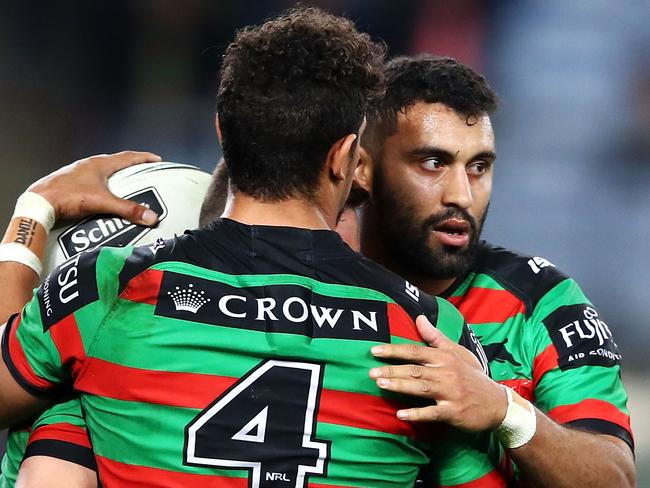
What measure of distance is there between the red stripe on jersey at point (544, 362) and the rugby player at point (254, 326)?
0.47 metres

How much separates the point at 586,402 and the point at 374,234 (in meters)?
0.74

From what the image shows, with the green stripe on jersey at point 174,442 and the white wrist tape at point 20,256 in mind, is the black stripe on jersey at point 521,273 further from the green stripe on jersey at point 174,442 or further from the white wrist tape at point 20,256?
the white wrist tape at point 20,256

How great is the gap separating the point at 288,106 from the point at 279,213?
0.64 feet

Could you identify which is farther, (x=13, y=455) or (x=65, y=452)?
(x=13, y=455)

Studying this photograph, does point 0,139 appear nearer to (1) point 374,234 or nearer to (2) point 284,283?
(1) point 374,234

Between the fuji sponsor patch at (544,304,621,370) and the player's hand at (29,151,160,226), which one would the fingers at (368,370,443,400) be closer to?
the fuji sponsor patch at (544,304,621,370)

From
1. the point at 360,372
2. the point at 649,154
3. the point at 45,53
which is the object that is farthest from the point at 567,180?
the point at 360,372

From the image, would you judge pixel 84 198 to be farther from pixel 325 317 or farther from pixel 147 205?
pixel 325 317

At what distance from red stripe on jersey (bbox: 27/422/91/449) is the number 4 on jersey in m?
0.30

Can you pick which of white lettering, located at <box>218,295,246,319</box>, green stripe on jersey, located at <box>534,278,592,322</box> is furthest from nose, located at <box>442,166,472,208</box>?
white lettering, located at <box>218,295,246,319</box>

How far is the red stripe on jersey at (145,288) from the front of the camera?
177cm

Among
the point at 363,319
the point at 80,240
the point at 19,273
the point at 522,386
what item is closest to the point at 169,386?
the point at 363,319

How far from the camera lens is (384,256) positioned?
265 centimetres

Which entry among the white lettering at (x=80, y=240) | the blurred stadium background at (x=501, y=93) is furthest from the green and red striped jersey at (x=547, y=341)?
the blurred stadium background at (x=501, y=93)
